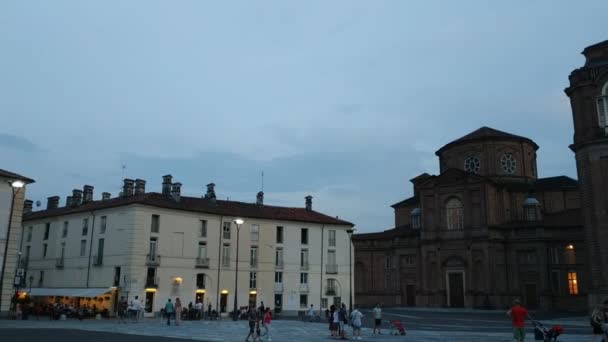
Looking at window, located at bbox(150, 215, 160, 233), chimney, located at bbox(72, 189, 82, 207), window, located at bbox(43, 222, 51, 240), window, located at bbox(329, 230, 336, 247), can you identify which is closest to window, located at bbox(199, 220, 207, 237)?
window, located at bbox(150, 215, 160, 233)

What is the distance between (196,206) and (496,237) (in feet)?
101

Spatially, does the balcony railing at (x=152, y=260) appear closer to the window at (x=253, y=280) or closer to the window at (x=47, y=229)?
the window at (x=253, y=280)

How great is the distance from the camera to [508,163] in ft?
210

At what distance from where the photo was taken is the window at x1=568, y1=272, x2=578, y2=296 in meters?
52.2

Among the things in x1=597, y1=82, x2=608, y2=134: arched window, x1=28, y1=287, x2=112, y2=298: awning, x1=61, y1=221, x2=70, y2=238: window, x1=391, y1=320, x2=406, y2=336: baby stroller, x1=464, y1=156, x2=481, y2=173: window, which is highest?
x1=464, y1=156, x2=481, y2=173: window

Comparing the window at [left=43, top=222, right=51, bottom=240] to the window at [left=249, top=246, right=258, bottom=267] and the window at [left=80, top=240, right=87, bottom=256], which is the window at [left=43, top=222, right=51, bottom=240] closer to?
the window at [left=80, top=240, right=87, bottom=256]

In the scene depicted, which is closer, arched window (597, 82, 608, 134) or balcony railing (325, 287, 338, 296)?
arched window (597, 82, 608, 134)

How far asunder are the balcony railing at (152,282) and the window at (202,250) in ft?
15.2

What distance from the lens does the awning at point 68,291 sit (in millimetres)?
41438

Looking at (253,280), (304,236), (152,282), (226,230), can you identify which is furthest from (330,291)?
(152,282)

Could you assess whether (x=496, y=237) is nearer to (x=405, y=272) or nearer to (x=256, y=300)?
(x=405, y=272)

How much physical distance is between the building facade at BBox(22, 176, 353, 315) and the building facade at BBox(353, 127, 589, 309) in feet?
32.1

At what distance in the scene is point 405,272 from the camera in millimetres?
61406

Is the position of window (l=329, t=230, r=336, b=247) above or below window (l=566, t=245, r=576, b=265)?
above
